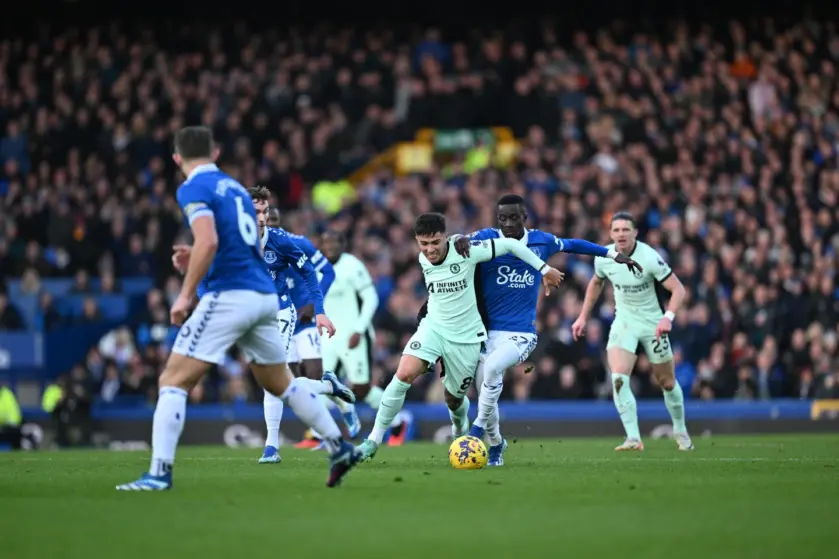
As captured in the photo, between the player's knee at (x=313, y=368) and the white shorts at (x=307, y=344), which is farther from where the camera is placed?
the white shorts at (x=307, y=344)

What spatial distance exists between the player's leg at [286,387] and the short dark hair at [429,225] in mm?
2690

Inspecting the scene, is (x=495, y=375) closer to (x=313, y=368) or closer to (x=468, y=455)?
(x=468, y=455)

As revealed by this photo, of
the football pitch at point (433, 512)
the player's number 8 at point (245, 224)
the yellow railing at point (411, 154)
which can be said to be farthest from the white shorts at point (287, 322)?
the yellow railing at point (411, 154)

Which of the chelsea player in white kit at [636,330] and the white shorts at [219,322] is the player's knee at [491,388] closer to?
the chelsea player in white kit at [636,330]

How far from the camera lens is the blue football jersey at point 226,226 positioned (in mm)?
9148

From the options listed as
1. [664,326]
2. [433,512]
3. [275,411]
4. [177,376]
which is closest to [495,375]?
[275,411]

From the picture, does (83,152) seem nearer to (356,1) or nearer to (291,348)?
(356,1)

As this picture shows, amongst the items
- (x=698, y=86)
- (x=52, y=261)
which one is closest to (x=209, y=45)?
(x=52, y=261)

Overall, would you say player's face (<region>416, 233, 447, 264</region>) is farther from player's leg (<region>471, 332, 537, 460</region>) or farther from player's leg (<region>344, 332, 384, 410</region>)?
player's leg (<region>344, 332, 384, 410</region>)

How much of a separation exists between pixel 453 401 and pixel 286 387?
12.5 ft

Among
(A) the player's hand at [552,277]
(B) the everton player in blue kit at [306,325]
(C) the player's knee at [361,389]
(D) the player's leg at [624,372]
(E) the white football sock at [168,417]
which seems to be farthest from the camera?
(C) the player's knee at [361,389]

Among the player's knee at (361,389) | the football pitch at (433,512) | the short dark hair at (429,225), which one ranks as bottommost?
the football pitch at (433,512)

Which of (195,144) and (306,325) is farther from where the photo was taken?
(306,325)

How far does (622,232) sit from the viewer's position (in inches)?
612
